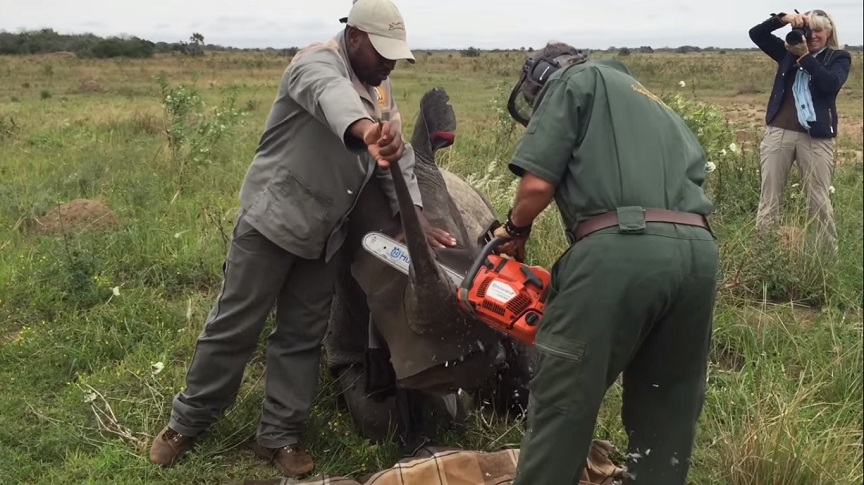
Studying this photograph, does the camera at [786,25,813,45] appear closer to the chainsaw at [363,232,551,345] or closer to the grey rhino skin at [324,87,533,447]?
the grey rhino skin at [324,87,533,447]

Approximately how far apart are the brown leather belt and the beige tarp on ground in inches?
49.7

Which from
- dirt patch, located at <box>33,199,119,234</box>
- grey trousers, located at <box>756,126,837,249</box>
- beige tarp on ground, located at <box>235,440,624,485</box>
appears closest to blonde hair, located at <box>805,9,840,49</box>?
grey trousers, located at <box>756,126,837,249</box>

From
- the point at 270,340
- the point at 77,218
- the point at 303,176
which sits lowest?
the point at 77,218

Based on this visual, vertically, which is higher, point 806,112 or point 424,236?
point 806,112

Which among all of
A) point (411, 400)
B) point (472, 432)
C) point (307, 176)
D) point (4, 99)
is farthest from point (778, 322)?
point (4, 99)

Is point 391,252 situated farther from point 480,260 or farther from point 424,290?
point 480,260

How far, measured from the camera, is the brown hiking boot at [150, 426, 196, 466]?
11.8 ft

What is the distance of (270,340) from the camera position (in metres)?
3.73

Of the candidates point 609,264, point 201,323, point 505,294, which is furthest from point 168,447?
point 609,264

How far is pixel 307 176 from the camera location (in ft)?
10.7

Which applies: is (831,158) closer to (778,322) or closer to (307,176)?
(778,322)

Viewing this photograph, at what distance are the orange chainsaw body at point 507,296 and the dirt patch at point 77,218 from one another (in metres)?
4.68

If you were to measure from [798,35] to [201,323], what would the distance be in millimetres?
4969

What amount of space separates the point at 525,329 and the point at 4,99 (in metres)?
19.7
